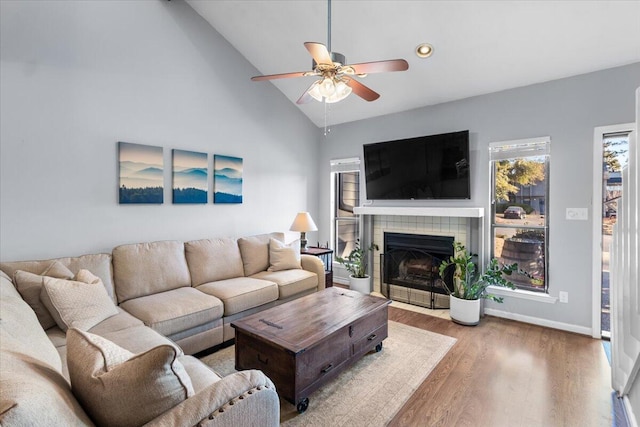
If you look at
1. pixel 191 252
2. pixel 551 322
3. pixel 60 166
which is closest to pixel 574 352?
pixel 551 322

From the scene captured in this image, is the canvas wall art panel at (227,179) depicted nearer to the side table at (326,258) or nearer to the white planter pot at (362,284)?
the side table at (326,258)

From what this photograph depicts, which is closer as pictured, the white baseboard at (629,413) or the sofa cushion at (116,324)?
the white baseboard at (629,413)

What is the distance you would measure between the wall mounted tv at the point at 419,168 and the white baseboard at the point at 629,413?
7.07ft

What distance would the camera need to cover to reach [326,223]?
5102 millimetres

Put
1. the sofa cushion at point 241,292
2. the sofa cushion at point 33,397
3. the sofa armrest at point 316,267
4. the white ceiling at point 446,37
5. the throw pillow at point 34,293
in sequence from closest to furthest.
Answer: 1. the sofa cushion at point 33,397
2. the throw pillow at point 34,293
3. the white ceiling at point 446,37
4. the sofa cushion at point 241,292
5. the sofa armrest at point 316,267

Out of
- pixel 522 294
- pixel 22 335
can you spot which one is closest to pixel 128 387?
pixel 22 335

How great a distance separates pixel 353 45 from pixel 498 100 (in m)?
1.74

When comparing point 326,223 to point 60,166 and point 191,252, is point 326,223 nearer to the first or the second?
point 191,252

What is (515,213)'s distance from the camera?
3459 millimetres

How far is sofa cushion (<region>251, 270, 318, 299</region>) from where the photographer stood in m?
3.25

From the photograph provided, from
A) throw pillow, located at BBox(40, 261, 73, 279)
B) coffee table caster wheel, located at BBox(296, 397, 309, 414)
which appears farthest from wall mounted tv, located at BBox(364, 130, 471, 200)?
throw pillow, located at BBox(40, 261, 73, 279)

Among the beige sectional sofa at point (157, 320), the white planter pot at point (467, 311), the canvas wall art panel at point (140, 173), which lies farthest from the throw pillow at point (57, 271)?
the white planter pot at point (467, 311)

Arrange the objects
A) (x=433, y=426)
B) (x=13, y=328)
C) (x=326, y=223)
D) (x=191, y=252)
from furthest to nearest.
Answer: (x=326, y=223), (x=191, y=252), (x=433, y=426), (x=13, y=328)

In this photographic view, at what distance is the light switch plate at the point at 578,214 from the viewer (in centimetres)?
300
